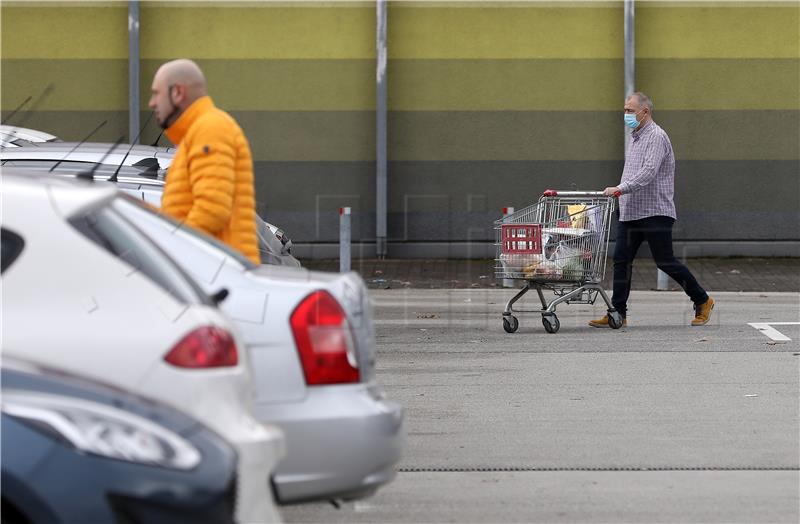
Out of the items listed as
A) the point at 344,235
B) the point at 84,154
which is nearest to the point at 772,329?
the point at 344,235

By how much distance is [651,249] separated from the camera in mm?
12617

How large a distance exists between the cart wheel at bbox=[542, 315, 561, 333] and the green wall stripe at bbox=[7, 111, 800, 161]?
24.2 ft

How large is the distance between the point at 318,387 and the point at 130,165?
4.73 m

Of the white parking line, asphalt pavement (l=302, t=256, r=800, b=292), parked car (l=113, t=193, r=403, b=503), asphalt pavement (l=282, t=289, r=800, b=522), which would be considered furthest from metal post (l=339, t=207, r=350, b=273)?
parked car (l=113, t=193, r=403, b=503)

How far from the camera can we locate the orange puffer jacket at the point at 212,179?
265 inches

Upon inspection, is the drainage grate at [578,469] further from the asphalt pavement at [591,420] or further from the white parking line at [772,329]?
the white parking line at [772,329]

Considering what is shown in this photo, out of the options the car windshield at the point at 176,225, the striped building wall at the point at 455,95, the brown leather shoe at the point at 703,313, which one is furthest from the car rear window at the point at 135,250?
the striped building wall at the point at 455,95

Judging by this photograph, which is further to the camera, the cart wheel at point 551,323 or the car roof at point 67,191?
the cart wheel at point 551,323

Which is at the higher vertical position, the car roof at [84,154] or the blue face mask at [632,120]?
the blue face mask at [632,120]

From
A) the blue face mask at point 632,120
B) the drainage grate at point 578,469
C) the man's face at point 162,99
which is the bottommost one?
the drainage grate at point 578,469

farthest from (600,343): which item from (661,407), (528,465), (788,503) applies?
(788,503)

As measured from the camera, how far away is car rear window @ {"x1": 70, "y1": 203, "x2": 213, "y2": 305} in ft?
14.1

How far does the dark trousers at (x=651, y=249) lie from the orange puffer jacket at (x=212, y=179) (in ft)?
20.3

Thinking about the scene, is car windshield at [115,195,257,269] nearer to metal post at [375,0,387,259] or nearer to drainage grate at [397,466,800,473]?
drainage grate at [397,466,800,473]
